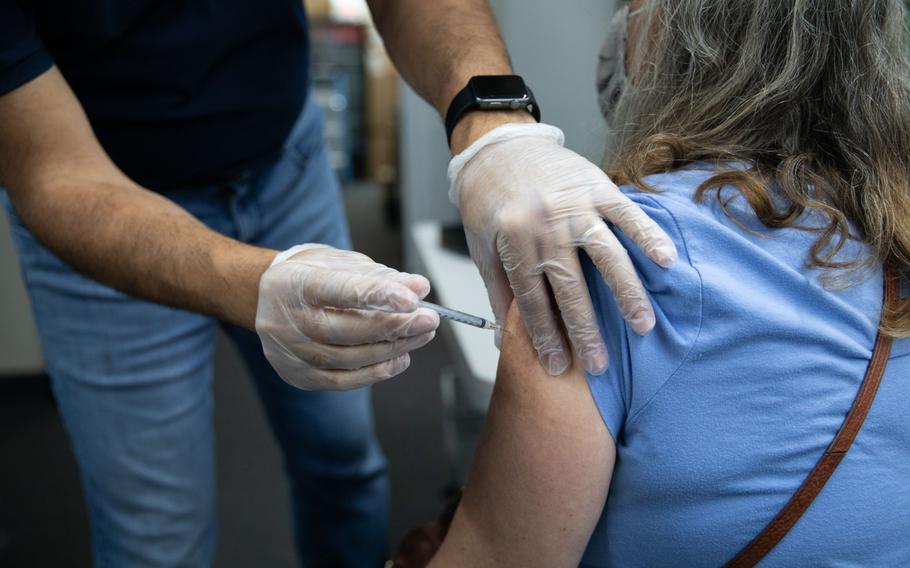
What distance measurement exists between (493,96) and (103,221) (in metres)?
0.53

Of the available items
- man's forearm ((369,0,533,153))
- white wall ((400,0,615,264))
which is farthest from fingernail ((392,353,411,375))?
white wall ((400,0,615,264))

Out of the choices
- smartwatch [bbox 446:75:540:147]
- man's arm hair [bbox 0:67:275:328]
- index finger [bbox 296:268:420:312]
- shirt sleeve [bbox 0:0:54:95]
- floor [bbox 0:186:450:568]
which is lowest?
floor [bbox 0:186:450:568]

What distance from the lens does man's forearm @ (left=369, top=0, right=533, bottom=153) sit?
45.1 inches

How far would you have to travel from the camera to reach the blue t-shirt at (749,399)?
717 millimetres

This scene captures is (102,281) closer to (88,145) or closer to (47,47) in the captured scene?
(88,145)

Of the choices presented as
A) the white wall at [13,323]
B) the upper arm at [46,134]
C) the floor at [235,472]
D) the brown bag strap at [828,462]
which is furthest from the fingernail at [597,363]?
A: the white wall at [13,323]

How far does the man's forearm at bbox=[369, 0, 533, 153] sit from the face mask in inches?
4.7

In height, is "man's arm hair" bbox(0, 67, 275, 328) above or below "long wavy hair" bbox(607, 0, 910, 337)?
below

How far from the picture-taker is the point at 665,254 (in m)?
0.71

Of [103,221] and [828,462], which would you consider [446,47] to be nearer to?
[103,221]

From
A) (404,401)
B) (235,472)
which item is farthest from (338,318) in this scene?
(404,401)

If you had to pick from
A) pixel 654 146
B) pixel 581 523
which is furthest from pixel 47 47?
pixel 581 523

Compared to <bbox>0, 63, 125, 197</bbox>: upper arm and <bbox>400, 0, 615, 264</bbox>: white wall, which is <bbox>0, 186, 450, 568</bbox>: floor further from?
<bbox>0, 63, 125, 197</bbox>: upper arm

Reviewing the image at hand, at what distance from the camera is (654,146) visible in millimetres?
844
